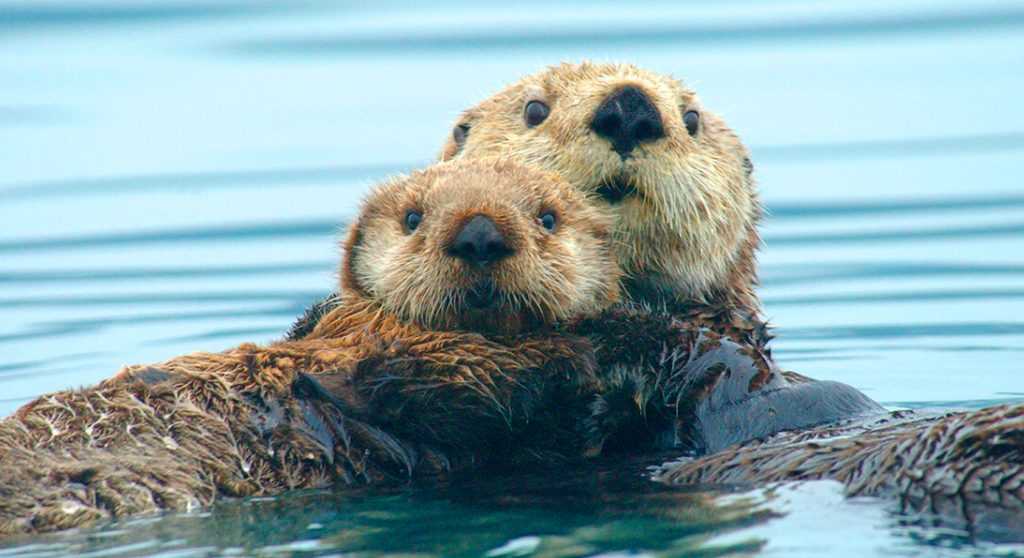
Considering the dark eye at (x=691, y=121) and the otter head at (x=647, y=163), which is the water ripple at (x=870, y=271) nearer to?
the otter head at (x=647, y=163)

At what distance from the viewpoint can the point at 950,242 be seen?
1098 cm

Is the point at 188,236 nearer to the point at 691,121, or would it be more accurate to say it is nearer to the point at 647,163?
the point at 691,121

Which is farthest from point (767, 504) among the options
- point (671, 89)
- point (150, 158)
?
point (150, 158)

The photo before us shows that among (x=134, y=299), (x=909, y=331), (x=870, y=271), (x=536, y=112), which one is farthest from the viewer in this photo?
(x=870, y=271)

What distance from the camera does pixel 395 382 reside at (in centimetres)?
534

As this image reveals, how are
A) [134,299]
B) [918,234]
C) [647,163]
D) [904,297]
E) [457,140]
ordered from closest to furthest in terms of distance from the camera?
[647,163] → [457,140] → [904,297] → [134,299] → [918,234]

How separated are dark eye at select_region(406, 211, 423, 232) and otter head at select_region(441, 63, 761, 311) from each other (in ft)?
1.85

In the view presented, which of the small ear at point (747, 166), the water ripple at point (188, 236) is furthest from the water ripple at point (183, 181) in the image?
the small ear at point (747, 166)

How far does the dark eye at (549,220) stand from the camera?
5648 mm

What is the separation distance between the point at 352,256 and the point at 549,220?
2.37 ft

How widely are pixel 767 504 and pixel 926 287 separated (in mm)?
5508

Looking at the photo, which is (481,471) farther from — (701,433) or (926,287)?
(926,287)

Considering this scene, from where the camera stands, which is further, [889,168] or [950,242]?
[889,168]

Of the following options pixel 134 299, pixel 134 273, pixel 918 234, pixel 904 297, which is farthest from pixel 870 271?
pixel 134 273
